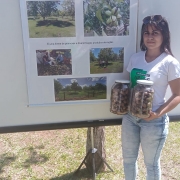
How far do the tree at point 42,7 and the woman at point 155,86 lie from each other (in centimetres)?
62

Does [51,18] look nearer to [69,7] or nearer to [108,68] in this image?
[69,7]

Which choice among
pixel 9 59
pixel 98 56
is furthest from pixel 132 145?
pixel 9 59

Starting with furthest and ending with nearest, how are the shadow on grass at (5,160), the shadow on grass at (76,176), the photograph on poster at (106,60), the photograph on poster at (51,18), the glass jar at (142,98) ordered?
1. the shadow on grass at (5,160)
2. the shadow on grass at (76,176)
3. the photograph on poster at (106,60)
4. the photograph on poster at (51,18)
5. the glass jar at (142,98)

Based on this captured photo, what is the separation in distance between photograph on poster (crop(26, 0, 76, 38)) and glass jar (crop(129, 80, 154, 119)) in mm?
598

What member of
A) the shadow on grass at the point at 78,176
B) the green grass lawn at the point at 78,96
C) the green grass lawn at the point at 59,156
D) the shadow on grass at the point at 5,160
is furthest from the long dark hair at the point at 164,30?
the shadow on grass at the point at 5,160

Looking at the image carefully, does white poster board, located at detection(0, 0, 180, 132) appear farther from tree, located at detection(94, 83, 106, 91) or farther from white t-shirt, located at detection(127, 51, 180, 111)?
white t-shirt, located at detection(127, 51, 180, 111)

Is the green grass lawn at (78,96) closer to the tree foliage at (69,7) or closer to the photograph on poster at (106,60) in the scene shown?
the photograph on poster at (106,60)

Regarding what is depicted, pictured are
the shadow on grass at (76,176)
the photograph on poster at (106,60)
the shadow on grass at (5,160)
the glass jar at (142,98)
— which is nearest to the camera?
the glass jar at (142,98)

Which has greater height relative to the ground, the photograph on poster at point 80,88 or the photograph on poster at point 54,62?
the photograph on poster at point 54,62

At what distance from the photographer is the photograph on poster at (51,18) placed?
1.68 metres

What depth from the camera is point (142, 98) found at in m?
1.58

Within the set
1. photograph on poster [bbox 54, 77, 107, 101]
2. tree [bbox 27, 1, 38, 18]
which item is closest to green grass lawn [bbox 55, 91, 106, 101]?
photograph on poster [bbox 54, 77, 107, 101]

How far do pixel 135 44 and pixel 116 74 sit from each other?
0.26 metres

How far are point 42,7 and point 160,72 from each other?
889mm
